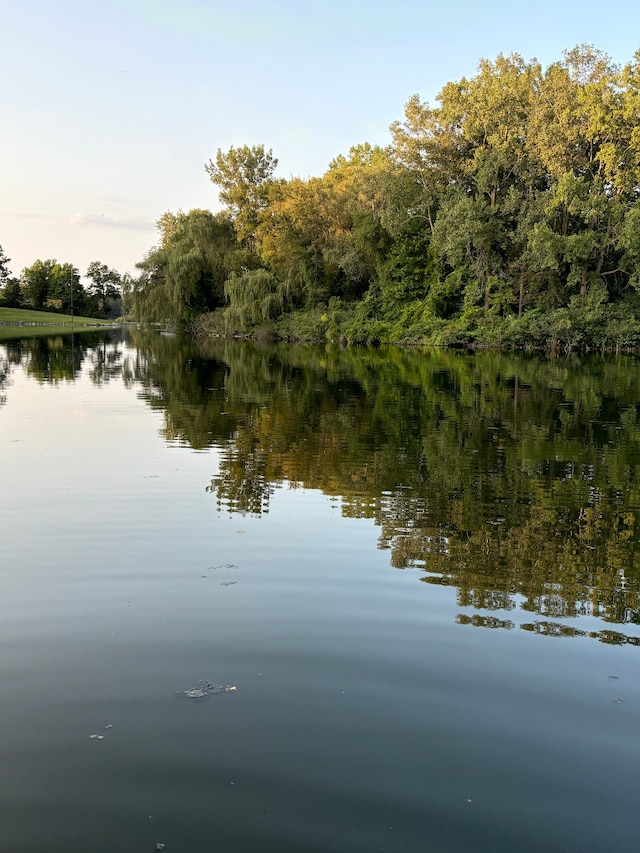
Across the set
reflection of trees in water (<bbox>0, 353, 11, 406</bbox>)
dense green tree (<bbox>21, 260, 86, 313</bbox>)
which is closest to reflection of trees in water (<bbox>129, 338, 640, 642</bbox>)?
reflection of trees in water (<bbox>0, 353, 11, 406</bbox>)

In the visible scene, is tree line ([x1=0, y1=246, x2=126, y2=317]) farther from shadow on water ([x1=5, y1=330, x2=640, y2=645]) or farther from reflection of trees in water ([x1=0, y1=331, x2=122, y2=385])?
shadow on water ([x1=5, y1=330, x2=640, y2=645])

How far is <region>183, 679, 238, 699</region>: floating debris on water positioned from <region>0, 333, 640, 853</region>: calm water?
0.08 m

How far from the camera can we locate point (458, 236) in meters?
50.7

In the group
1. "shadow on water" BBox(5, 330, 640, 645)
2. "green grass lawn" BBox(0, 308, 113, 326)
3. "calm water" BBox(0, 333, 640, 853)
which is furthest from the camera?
"green grass lawn" BBox(0, 308, 113, 326)

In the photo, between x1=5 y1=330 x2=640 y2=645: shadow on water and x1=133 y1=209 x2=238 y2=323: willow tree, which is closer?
x1=5 y1=330 x2=640 y2=645: shadow on water

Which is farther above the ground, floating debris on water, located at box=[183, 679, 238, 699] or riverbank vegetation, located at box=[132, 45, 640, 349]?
riverbank vegetation, located at box=[132, 45, 640, 349]

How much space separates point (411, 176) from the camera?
5731cm

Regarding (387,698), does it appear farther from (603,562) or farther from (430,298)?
(430,298)

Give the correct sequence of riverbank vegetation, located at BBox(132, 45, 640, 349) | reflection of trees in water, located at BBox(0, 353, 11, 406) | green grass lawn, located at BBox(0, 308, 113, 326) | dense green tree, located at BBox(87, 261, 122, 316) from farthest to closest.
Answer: dense green tree, located at BBox(87, 261, 122, 316) < green grass lawn, located at BBox(0, 308, 113, 326) < riverbank vegetation, located at BBox(132, 45, 640, 349) < reflection of trees in water, located at BBox(0, 353, 11, 406)

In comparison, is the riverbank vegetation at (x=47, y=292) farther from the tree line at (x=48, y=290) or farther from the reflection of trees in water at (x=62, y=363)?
the reflection of trees in water at (x=62, y=363)

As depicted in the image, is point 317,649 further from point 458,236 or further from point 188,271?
point 188,271

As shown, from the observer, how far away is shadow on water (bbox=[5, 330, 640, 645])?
6.76 m

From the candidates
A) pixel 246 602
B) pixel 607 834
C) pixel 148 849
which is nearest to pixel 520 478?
pixel 246 602

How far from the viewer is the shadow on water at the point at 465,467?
6.76 meters
